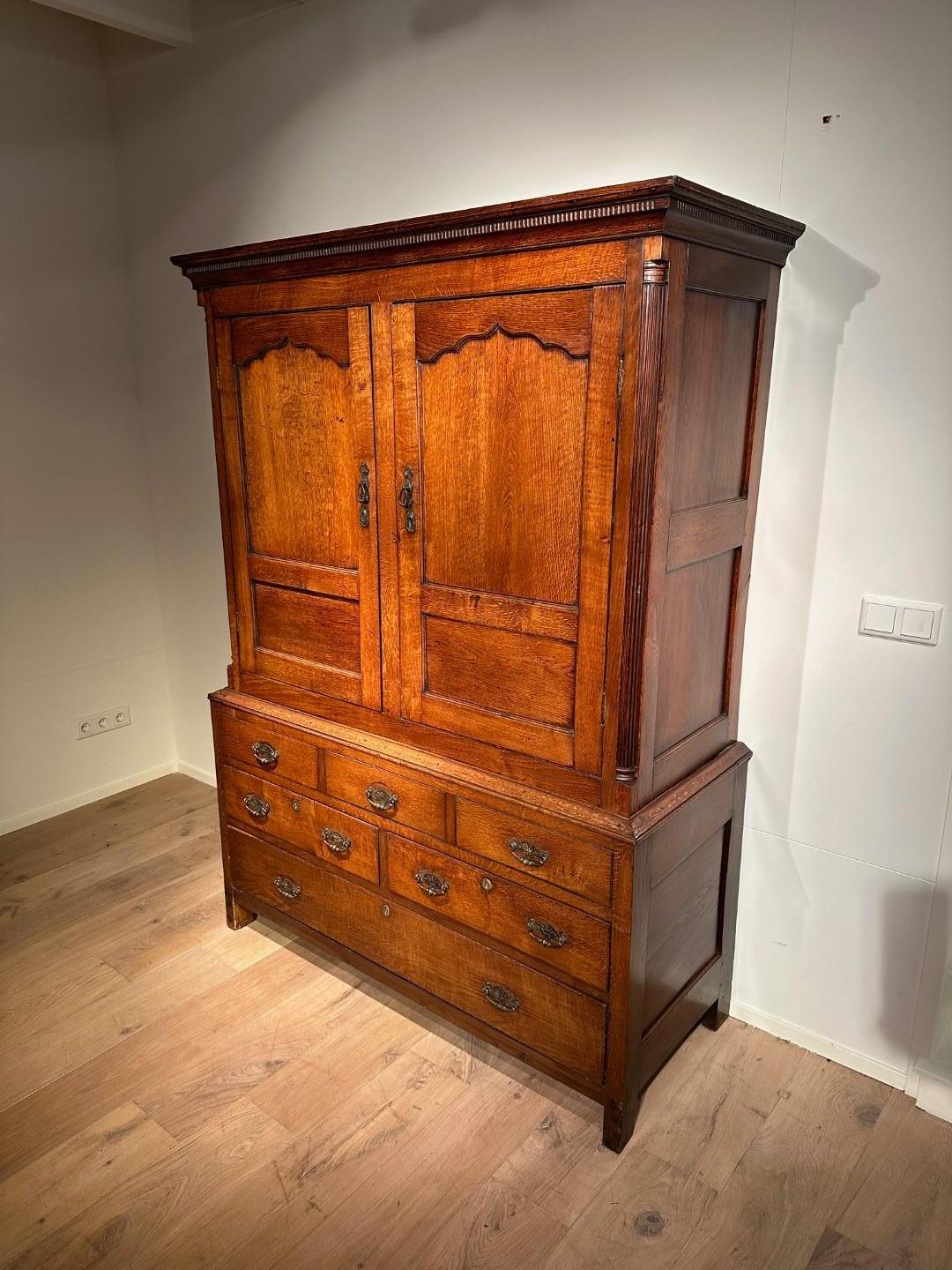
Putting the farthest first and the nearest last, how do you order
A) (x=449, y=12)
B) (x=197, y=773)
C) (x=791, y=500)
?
(x=197, y=773) < (x=449, y=12) < (x=791, y=500)

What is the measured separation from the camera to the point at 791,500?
1869 millimetres

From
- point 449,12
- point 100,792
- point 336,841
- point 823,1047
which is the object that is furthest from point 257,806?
point 449,12

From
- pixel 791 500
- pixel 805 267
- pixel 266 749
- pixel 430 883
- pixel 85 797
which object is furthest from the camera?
pixel 85 797

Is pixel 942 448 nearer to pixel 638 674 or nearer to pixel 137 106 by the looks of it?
pixel 638 674

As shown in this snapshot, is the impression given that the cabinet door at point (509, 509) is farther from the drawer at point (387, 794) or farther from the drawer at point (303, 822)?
the drawer at point (303, 822)

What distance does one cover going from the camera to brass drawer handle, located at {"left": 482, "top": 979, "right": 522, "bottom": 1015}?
189 cm

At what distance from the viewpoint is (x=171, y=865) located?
113 inches

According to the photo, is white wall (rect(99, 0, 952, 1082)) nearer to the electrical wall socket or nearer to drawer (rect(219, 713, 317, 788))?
drawer (rect(219, 713, 317, 788))

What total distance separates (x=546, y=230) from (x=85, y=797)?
2743 millimetres

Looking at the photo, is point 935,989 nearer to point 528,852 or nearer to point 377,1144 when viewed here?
point 528,852

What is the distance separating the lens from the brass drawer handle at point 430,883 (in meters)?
1.95

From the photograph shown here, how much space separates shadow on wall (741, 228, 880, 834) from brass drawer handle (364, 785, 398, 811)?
83 centimetres

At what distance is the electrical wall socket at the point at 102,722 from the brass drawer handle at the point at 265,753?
1.31 m

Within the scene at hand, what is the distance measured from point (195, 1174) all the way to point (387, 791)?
33.0 inches
